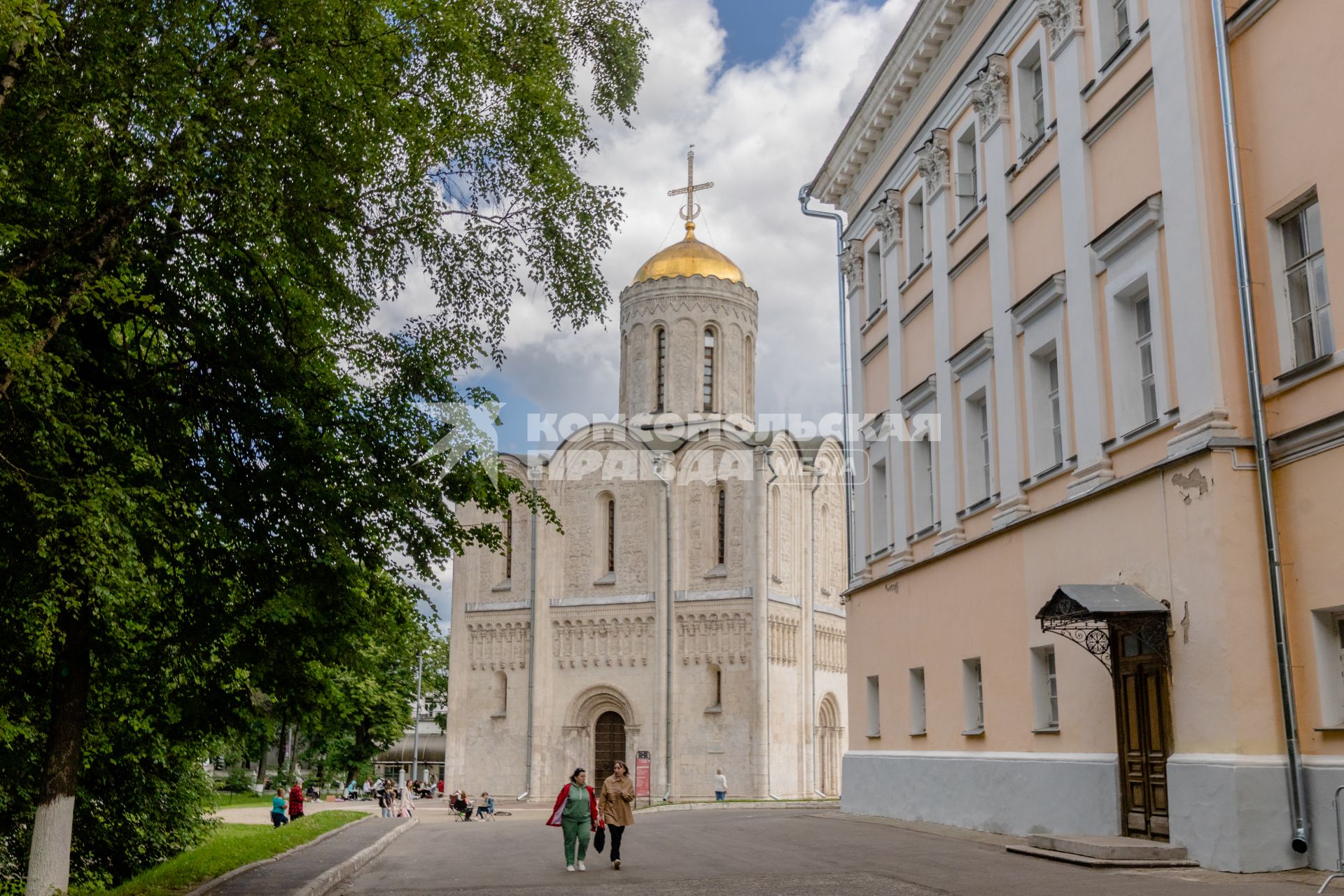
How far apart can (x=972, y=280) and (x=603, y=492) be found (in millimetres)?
27507

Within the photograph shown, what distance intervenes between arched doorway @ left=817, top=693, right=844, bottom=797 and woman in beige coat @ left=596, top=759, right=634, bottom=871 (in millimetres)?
29181

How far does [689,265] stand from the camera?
4759 centimetres

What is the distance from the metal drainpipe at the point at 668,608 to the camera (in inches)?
1615

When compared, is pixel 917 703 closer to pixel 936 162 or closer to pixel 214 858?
pixel 936 162

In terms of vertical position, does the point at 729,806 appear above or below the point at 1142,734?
below

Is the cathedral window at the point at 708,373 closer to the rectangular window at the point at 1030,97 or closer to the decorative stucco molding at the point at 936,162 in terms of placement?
the decorative stucco molding at the point at 936,162

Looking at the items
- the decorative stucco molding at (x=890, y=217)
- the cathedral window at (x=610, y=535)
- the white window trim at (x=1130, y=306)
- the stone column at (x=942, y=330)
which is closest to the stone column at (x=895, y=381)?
the decorative stucco molding at (x=890, y=217)

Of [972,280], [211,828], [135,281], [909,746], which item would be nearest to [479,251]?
[135,281]

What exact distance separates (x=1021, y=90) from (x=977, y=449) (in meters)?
4.74

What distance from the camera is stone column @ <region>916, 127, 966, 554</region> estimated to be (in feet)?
59.0

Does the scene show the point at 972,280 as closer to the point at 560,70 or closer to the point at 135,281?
the point at 560,70

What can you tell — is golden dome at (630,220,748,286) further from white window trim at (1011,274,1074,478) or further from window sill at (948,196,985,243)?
white window trim at (1011,274,1074,478)

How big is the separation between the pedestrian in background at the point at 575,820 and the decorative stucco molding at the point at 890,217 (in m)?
10.9

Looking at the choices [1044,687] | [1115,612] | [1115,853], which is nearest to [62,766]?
[1115,853]
